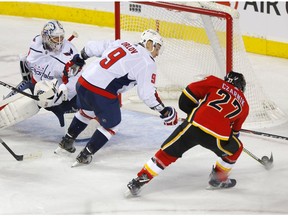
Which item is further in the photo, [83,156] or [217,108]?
[83,156]

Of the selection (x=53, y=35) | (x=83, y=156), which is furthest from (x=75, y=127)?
(x=53, y=35)

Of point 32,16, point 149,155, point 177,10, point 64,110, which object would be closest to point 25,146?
point 64,110

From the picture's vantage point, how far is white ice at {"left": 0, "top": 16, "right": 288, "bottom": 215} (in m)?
4.82

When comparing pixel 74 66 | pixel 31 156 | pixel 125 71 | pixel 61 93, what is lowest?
pixel 31 156

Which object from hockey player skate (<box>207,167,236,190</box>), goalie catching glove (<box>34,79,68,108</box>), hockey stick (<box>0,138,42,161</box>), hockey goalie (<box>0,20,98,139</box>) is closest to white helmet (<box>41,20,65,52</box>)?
hockey goalie (<box>0,20,98,139</box>)

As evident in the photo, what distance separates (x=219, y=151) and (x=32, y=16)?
4.46 m

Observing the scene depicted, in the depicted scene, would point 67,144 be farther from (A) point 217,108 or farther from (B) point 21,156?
(A) point 217,108

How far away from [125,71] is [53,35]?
0.78m

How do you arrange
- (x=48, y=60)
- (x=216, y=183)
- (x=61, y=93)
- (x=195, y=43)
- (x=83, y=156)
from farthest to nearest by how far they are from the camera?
(x=195, y=43), (x=48, y=60), (x=61, y=93), (x=83, y=156), (x=216, y=183)

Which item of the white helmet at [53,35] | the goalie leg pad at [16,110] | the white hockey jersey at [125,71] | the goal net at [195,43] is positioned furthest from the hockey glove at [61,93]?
the goal net at [195,43]

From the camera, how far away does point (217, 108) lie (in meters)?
4.81

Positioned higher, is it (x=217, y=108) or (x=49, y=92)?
(x=217, y=108)

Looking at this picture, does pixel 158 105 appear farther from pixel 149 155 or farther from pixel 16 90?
pixel 16 90

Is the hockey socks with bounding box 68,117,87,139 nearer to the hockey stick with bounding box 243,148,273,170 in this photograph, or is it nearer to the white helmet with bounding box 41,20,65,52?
the white helmet with bounding box 41,20,65,52
